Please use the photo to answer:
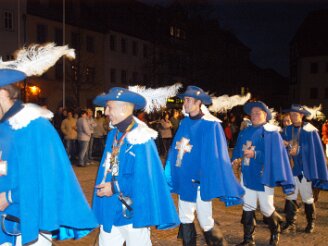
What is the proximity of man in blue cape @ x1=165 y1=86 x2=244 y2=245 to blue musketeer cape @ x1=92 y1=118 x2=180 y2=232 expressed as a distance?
1444 mm

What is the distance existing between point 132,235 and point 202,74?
32640mm

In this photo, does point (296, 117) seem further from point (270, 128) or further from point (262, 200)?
point (262, 200)

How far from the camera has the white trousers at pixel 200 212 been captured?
585cm

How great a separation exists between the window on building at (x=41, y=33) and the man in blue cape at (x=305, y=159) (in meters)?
29.9

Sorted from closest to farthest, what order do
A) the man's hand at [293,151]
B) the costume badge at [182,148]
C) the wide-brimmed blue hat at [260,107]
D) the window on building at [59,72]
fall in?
1. the costume badge at [182,148]
2. the wide-brimmed blue hat at [260,107]
3. the man's hand at [293,151]
4. the window on building at [59,72]

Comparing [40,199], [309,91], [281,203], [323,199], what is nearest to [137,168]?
[40,199]

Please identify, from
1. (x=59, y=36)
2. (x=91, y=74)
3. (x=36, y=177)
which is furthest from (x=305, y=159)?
(x=91, y=74)

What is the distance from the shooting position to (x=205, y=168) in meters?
5.88

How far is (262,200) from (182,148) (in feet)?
5.17

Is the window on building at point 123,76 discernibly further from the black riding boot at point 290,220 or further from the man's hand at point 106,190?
the man's hand at point 106,190

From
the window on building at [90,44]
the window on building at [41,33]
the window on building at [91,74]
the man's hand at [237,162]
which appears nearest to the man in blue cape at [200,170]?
the man's hand at [237,162]

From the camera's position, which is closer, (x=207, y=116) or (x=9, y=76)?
(x=9, y=76)

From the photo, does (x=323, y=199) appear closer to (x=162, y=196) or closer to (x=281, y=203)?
(x=281, y=203)

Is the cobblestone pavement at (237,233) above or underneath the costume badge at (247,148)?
underneath
